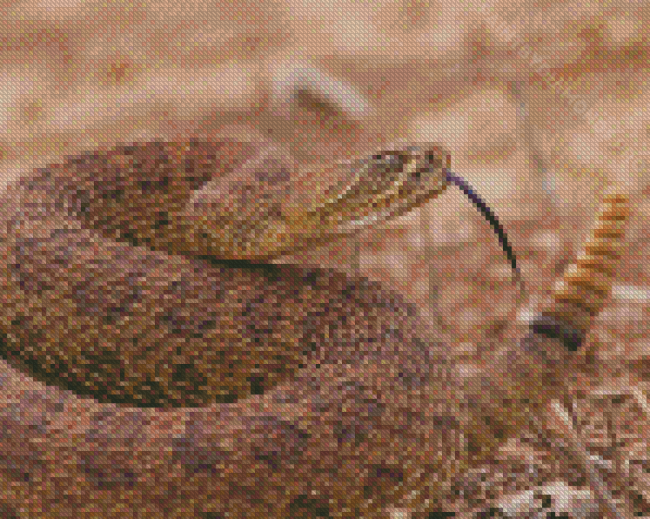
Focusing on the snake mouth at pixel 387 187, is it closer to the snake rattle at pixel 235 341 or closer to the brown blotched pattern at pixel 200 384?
the snake rattle at pixel 235 341

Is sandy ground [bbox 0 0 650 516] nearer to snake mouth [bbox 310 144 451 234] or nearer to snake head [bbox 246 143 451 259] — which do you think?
snake head [bbox 246 143 451 259]

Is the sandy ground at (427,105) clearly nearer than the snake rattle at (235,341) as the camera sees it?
No

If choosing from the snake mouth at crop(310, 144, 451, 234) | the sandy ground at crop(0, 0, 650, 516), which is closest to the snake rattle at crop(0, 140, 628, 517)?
the snake mouth at crop(310, 144, 451, 234)

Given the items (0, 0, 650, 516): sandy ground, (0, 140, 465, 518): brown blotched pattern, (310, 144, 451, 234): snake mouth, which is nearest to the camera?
(0, 140, 465, 518): brown blotched pattern

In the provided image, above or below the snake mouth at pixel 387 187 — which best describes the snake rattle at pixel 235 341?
below

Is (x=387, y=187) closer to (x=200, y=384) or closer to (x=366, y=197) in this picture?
(x=366, y=197)

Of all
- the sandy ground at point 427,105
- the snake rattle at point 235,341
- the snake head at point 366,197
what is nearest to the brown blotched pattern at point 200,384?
the snake rattle at point 235,341

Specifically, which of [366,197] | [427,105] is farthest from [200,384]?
[427,105]
